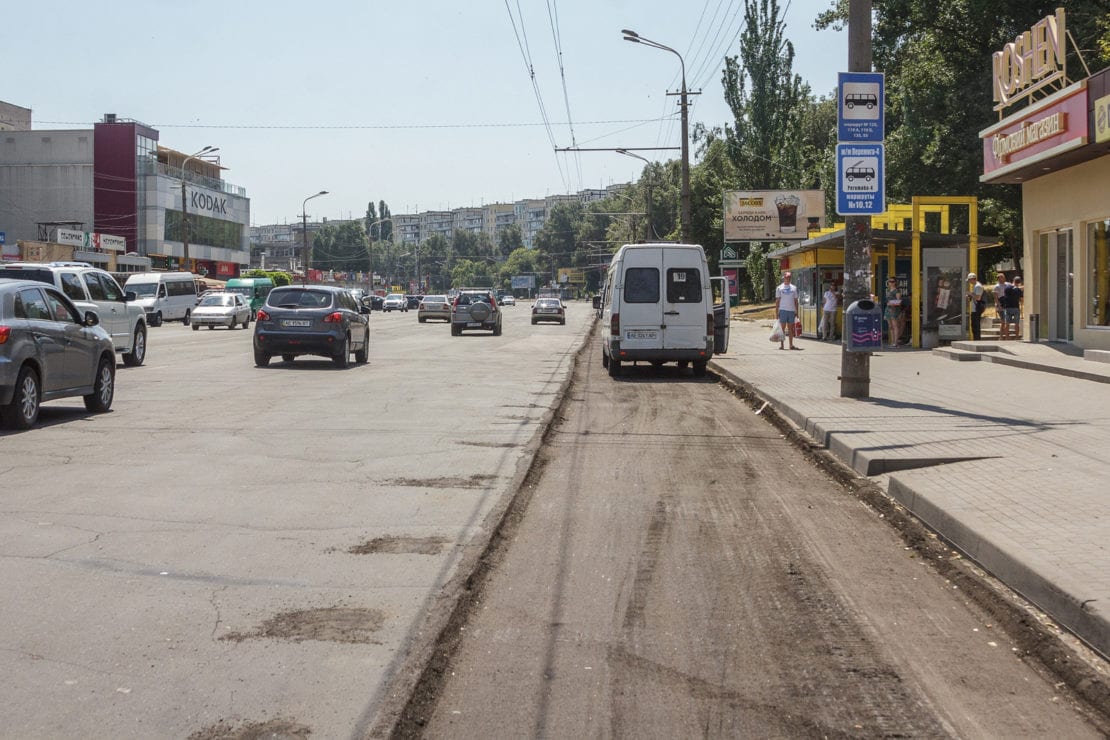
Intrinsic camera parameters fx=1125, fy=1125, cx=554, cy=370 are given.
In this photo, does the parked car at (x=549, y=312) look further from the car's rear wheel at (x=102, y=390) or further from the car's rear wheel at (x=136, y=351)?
the car's rear wheel at (x=102, y=390)

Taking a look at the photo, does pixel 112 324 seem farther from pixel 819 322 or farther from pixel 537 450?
pixel 819 322

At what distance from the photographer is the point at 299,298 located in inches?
873

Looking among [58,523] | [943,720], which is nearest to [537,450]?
[58,523]

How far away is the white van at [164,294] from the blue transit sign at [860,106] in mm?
40645

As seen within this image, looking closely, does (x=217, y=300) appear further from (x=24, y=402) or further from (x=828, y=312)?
(x=24, y=402)

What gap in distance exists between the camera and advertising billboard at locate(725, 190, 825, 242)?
54.1 m

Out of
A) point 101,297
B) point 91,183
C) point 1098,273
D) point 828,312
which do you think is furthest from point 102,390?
point 91,183

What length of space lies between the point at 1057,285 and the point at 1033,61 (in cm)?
502

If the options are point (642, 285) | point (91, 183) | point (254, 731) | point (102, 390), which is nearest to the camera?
point (254, 731)

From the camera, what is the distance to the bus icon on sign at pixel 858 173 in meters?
14.5

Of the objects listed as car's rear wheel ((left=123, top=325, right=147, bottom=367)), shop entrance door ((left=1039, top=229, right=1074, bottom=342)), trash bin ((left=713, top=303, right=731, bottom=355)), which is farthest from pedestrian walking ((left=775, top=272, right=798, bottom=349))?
car's rear wheel ((left=123, top=325, right=147, bottom=367))

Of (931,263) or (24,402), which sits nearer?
(24,402)

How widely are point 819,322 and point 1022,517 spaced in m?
27.4

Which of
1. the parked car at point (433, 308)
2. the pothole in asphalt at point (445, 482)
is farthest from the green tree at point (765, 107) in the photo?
the pothole in asphalt at point (445, 482)
